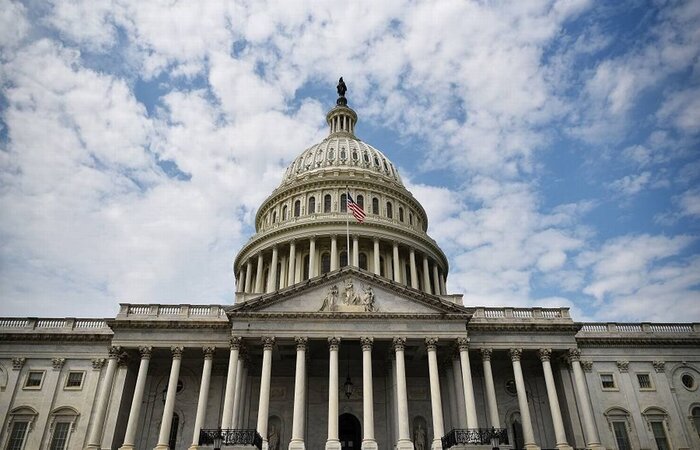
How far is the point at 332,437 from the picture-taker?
3272 centimetres

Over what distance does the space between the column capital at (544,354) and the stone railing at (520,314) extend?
2324mm

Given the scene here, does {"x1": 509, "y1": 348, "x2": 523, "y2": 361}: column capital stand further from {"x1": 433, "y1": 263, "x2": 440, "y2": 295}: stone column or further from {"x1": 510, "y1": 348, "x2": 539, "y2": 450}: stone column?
{"x1": 433, "y1": 263, "x2": 440, "y2": 295}: stone column

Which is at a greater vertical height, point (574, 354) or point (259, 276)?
point (259, 276)

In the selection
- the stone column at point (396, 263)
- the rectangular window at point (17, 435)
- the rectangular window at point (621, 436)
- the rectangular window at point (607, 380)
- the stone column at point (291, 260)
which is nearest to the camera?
the rectangular window at point (17, 435)

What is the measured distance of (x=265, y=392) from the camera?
3428cm

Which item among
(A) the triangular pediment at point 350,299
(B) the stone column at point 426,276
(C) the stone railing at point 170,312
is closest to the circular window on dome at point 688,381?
(A) the triangular pediment at point 350,299

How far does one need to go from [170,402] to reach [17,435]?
1172 centimetres

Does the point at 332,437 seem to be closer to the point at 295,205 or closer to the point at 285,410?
the point at 285,410

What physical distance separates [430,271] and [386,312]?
24.2 m

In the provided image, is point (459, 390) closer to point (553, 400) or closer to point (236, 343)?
point (553, 400)

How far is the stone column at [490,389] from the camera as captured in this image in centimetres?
3550

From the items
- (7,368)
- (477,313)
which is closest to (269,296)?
(477,313)

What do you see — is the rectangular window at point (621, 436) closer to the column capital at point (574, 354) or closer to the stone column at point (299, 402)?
the column capital at point (574, 354)

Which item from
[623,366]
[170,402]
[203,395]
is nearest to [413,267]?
[623,366]
